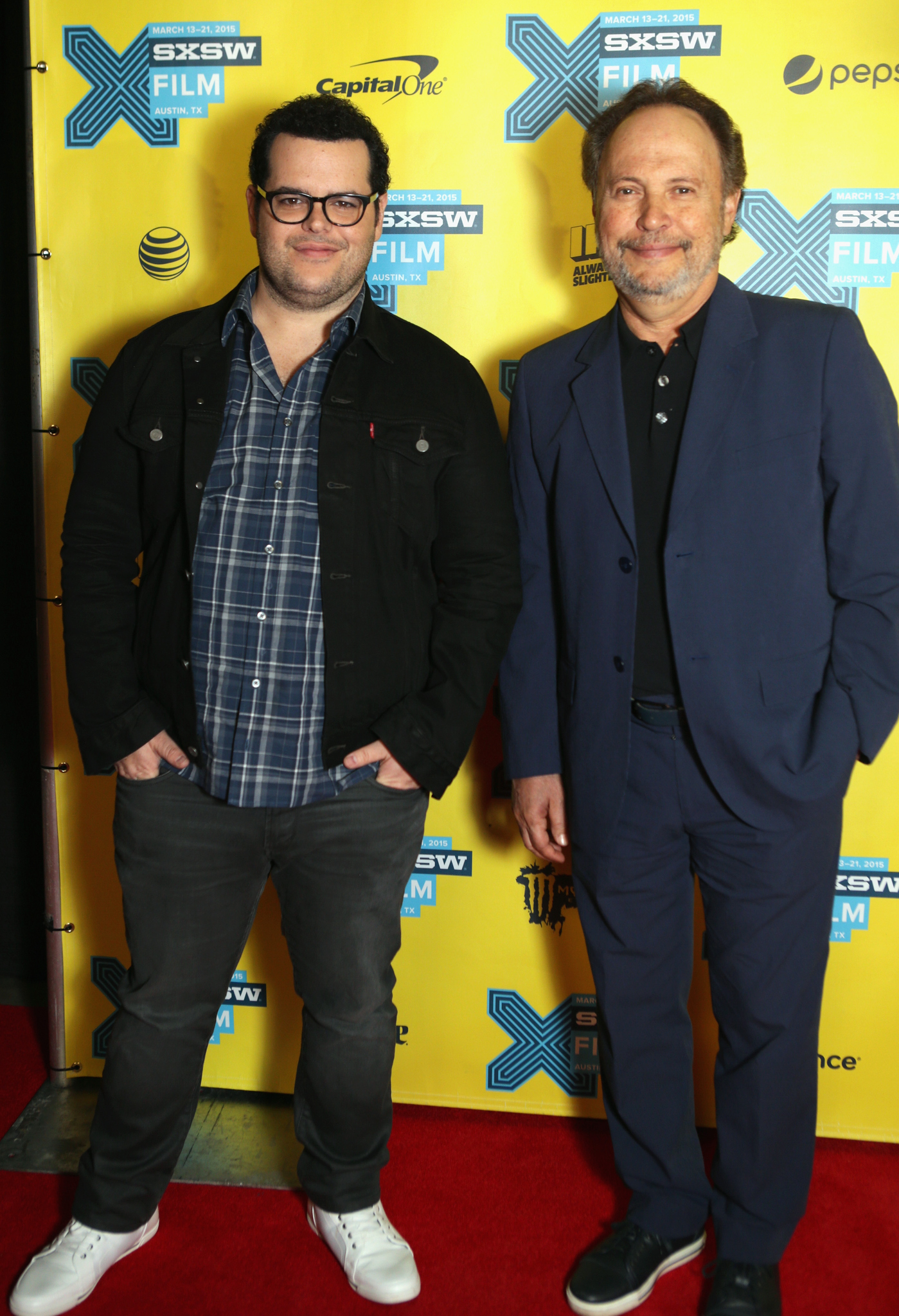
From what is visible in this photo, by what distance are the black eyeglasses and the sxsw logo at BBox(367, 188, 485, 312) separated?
0.51 m

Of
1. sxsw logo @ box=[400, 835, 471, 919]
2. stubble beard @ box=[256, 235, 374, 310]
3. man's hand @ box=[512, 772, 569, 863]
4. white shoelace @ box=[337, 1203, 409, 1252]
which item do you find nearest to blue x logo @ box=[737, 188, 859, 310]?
stubble beard @ box=[256, 235, 374, 310]

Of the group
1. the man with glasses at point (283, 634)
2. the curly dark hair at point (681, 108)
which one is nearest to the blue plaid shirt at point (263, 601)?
the man with glasses at point (283, 634)

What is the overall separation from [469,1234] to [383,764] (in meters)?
1.08

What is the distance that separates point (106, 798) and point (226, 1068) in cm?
78

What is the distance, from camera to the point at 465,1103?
2.73 m

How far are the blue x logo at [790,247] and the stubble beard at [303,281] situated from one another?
95 centimetres

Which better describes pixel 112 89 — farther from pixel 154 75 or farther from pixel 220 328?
pixel 220 328

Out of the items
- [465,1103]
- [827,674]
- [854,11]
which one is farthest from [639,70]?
[465,1103]

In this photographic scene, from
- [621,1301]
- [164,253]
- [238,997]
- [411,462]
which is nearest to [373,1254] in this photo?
[621,1301]

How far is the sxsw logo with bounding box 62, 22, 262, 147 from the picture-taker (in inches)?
95.0

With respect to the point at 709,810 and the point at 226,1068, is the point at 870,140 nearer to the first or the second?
the point at 709,810

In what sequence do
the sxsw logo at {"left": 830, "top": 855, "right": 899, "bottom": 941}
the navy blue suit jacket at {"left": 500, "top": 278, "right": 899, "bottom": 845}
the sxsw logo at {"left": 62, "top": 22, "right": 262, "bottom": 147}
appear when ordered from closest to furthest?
the navy blue suit jacket at {"left": 500, "top": 278, "right": 899, "bottom": 845}, the sxsw logo at {"left": 62, "top": 22, "right": 262, "bottom": 147}, the sxsw logo at {"left": 830, "top": 855, "right": 899, "bottom": 941}

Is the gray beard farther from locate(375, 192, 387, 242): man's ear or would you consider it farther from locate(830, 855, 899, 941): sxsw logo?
locate(830, 855, 899, 941): sxsw logo

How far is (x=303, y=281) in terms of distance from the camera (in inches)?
73.9
